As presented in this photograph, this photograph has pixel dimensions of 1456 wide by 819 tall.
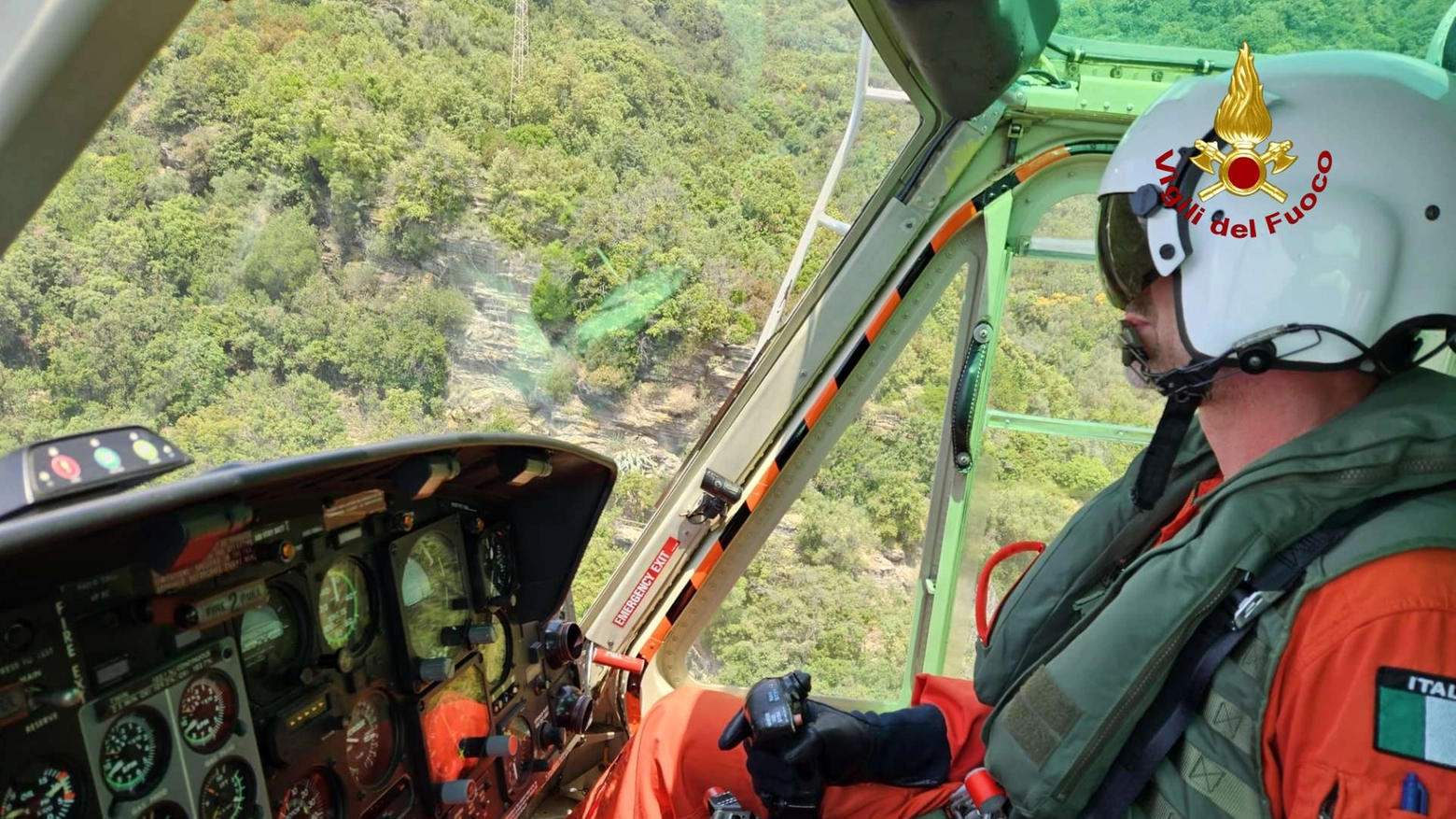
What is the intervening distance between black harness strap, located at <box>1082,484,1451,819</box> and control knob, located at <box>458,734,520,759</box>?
1.27m

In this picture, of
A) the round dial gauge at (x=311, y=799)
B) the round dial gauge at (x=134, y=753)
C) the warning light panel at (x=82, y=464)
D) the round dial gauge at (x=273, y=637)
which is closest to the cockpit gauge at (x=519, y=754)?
the round dial gauge at (x=311, y=799)

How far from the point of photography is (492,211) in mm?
2525

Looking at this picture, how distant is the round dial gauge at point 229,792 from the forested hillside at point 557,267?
0.78 meters

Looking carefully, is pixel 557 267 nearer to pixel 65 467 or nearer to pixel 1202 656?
pixel 65 467

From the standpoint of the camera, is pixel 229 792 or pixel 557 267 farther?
pixel 557 267

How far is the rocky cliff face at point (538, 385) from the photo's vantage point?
256 cm

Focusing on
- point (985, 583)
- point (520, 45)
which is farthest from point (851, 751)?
point (520, 45)

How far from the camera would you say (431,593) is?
195cm

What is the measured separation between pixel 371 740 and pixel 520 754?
579mm

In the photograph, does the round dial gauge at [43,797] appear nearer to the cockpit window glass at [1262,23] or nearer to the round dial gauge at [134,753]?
the round dial gauge at [134,753]

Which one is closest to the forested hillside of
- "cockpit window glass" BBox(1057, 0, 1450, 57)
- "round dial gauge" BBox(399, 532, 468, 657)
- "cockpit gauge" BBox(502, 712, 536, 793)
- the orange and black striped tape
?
"cockpit window glass" BBox(1057, 0, 1450, 57)

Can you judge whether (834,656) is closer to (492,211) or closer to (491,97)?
(492,211)

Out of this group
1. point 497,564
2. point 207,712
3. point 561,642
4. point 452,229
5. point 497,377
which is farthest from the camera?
point 497,377

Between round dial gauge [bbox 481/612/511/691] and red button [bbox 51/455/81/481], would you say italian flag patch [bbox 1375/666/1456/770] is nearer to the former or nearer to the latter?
red button [bbox 51/455/81/481]
